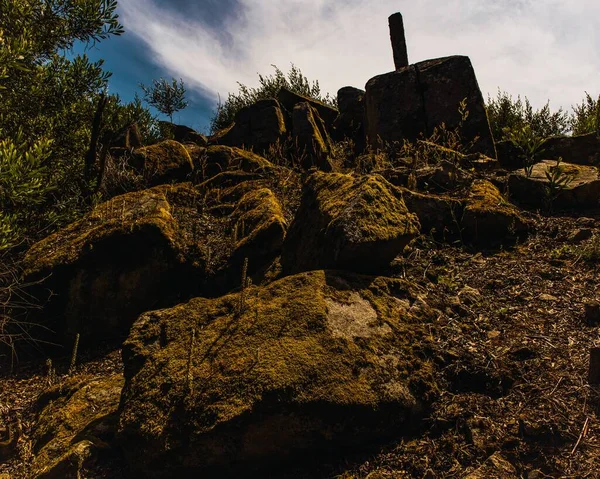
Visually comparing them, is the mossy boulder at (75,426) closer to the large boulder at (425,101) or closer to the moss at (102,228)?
the moss at (102,228)

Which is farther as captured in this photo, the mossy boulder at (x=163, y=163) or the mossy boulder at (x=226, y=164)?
the mossy boulder at (x=226, y=164)

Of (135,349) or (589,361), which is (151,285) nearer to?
(135,349)

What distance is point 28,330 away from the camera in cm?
478

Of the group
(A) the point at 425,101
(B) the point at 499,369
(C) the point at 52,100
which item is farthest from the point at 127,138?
(B) the point at 499,369

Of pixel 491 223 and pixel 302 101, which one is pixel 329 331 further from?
pixel 302 101

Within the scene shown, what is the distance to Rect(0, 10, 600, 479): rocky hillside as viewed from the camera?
8.65 ft

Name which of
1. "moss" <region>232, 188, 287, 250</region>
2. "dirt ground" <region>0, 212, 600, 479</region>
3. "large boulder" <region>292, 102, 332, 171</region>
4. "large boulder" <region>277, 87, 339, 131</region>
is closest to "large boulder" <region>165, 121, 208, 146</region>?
"large boulder" <region>277, 87, 339, 131</region>

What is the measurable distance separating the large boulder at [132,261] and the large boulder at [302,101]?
5838 mm

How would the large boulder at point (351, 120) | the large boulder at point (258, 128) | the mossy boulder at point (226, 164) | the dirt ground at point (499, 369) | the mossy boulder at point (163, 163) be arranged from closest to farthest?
1. the dirt ground at point (499, 369)
2. the mossy boulder at point (163, 163)
3. the mossy boulder at point (226, 164)
4. the large boulder at point (258, 128)
5. the large boulder at point (351, 120)

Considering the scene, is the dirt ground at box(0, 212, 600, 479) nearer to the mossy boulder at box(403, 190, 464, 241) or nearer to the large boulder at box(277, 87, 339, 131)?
the mossy boulder at box(403, 190, 464, 241)

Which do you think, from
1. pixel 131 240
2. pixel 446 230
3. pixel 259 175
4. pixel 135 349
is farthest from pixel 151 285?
pixel 446 230

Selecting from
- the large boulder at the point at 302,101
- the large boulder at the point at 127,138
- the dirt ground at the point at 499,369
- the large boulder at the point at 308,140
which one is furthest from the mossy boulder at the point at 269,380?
the large boulder at the point at 302,101

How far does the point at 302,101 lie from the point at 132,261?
7106 mm

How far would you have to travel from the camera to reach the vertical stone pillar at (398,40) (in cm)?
1023
